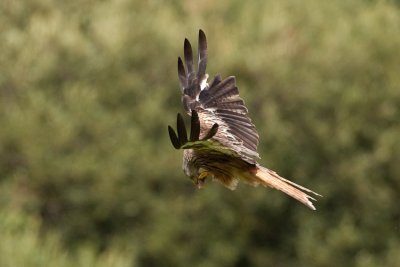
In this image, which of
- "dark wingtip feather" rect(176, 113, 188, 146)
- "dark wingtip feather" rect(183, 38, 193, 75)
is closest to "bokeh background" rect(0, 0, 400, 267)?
"dark wingtip feather" rect(183, 38, 193, 75)

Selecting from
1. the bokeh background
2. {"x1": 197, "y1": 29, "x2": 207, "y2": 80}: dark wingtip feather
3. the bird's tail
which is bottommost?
the bokeh background

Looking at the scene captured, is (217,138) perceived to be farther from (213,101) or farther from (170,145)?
(170,145)

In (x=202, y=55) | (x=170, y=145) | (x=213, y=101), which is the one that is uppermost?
(x=202, y=55)

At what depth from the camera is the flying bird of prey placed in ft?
15.3

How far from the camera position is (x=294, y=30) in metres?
21.1

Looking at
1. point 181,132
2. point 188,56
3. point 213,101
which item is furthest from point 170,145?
point 181,132

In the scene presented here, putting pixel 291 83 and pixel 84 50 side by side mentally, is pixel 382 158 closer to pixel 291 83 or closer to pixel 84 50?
pixel 291 83

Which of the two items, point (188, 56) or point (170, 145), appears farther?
point (170, 145)

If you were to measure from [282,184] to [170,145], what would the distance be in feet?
47.8

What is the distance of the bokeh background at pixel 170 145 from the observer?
1916 cm

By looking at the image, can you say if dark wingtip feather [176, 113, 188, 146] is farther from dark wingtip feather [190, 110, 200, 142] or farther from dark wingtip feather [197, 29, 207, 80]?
dark wingtip feather [197, 29, 207, 80]

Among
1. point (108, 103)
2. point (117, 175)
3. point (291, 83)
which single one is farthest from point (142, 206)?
point (291, 83)

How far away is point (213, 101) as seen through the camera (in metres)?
5.80

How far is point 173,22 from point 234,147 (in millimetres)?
16179
